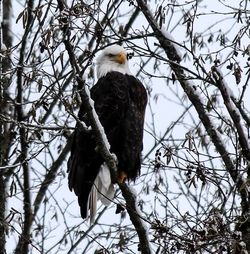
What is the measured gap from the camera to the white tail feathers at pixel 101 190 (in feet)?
18.3

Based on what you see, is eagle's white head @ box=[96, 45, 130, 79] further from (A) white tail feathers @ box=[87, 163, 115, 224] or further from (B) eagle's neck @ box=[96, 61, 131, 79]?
(A) white tail feathers @ box=[87, 163, 115, 224]

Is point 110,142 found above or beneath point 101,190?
above

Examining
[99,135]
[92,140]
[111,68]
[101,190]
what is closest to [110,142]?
[92,140]

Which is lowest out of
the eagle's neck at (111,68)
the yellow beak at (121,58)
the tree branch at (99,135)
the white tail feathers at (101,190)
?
the tree branch at (99,135)

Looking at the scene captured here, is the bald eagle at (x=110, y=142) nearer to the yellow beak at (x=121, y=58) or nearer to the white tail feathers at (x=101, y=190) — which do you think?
the white tail feathers at (x=101, y=190)

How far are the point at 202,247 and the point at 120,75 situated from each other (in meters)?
2.37

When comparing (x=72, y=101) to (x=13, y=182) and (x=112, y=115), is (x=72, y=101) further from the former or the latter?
(x=112, y=115)

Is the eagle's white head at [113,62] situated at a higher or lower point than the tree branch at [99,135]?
higher

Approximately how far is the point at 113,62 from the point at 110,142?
77 cm

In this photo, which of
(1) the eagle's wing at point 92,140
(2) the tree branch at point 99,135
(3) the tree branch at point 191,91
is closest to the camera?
(2) the tree branch at point 99,135

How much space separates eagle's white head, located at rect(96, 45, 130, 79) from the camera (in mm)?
6051

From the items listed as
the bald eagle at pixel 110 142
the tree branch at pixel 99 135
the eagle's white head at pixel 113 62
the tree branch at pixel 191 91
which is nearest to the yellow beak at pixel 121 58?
the eagle's white head at pixel 113 62

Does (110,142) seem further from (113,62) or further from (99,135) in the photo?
(99,135)

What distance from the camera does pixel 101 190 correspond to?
569 centimetres
